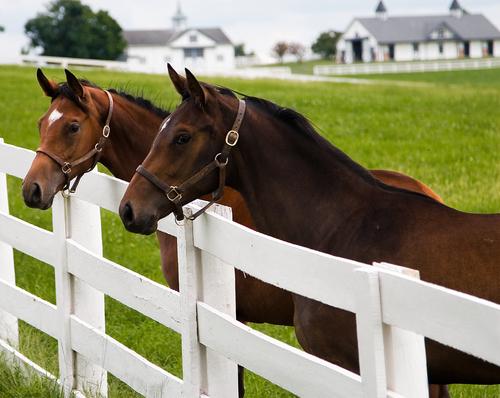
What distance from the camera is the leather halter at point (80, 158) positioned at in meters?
6.11

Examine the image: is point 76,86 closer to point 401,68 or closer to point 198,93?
point 198,93

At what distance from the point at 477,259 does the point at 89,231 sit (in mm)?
2517

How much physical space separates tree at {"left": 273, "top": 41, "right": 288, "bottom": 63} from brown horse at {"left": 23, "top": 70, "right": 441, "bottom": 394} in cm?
13562

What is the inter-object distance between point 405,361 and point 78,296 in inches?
130

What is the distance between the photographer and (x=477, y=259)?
4.38 metres

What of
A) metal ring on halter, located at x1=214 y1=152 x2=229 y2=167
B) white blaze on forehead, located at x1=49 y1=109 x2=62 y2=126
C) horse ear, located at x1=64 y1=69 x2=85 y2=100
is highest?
horse ear, located at x1=64 y1=69 x2=85 y2=100

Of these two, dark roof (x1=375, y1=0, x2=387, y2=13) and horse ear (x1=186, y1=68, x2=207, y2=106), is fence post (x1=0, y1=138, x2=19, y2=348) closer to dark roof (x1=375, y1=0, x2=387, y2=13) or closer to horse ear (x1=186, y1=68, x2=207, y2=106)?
horse ear (x1=186, y1=68, x2=207, y2=106)

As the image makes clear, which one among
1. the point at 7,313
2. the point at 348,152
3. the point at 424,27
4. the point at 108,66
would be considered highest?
the point at 424,27

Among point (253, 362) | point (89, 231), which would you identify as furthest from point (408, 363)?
point (89, 231)

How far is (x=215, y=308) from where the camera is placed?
4.49m

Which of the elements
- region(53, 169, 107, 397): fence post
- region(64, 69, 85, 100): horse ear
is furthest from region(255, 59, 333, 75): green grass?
region(53, 169, 107, 397): fence post

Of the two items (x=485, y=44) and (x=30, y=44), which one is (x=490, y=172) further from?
(x=485, y=44)

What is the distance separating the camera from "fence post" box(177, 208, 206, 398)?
4.56 metres

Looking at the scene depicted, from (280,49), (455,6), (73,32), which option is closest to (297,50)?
(280,49)
